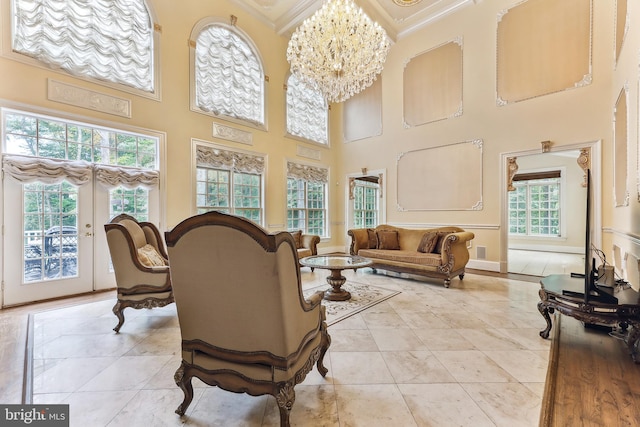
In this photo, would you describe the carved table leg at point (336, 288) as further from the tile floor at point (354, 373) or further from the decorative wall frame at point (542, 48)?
the decorative wall frame at point (542, 48)

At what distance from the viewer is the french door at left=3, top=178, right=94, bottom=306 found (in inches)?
136

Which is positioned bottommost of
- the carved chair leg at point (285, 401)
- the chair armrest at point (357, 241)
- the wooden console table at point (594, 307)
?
the carved chair leg at point (285, 401)

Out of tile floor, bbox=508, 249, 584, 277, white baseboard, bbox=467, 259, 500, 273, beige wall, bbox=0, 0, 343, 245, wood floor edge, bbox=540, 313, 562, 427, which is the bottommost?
tile floor, bbox=508, 249, 584, 277

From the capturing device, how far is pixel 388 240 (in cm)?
543

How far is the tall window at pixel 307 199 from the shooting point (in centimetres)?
698

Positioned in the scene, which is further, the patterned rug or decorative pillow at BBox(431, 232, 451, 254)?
decorative pillow at BBox(431, 232, 451, 254)

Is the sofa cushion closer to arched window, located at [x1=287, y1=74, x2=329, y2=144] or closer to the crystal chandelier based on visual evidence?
the crystal chandelier

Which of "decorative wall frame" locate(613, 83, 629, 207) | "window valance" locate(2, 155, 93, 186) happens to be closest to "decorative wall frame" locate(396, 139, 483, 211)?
"decorative wall frame" locate(613, 83, 629, 207)

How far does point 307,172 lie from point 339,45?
Result: 11.6 ft

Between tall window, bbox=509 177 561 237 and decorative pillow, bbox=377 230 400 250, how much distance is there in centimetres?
630

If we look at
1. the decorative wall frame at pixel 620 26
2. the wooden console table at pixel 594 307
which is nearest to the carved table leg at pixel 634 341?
the wooden console table at pixel 594 307

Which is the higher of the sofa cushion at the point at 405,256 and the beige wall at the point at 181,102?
the beige wall at the point at 181,102

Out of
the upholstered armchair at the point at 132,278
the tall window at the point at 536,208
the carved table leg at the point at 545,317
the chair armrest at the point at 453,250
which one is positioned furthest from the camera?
the tall window at the point at 536,208

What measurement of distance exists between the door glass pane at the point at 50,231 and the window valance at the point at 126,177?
15.2 inches
